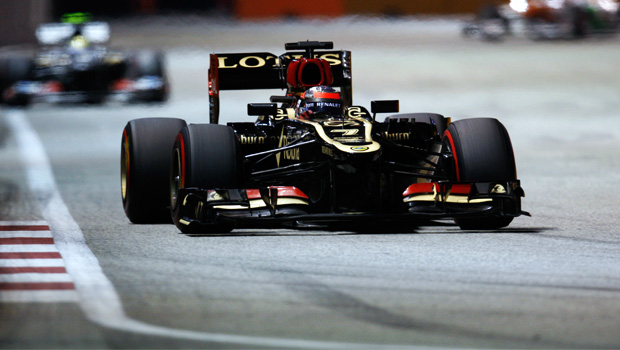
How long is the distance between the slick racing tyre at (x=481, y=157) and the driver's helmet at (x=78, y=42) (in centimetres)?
2012

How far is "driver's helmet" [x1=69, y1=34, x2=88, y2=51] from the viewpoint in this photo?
98.4 ft

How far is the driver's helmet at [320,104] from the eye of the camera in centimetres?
1143

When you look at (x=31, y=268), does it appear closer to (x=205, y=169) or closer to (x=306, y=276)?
(x=306, y=276)

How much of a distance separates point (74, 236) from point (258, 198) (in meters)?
1.58

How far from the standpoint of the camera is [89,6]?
187 feet

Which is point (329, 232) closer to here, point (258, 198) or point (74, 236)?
point (258, 198)

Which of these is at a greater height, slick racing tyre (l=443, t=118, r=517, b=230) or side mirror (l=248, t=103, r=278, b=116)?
side mirror (l=248, t=103, r=278, b=116)

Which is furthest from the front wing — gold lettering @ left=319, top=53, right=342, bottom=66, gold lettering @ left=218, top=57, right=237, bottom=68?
gold lettering @ left=319, top=53, right=342, bottom=66

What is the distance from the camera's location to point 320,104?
11.5m

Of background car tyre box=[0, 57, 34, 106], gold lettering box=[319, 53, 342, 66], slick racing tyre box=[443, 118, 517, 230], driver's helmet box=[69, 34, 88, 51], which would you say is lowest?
background car tyre box=[0, 57, 34, 106]

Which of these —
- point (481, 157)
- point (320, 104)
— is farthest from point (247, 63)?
point (481, 157)

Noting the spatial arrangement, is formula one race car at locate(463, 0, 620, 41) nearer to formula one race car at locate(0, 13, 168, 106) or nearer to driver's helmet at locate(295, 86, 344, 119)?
formula one race car at locate(0, 13, 168, 106)

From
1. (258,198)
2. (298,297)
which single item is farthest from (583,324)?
(258,198)

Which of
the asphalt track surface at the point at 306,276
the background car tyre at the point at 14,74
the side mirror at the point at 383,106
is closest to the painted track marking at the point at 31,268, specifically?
the asphalt track surface at the point at 306,276
